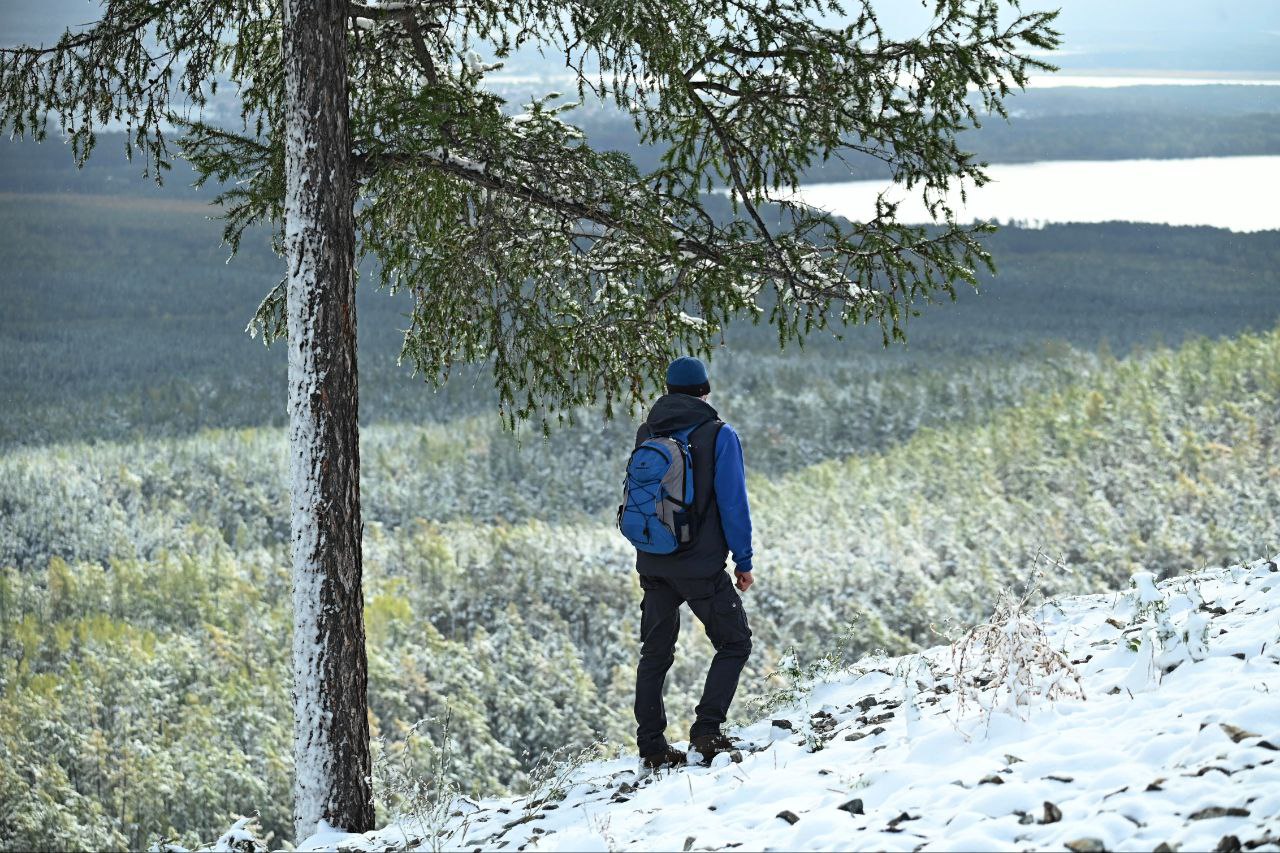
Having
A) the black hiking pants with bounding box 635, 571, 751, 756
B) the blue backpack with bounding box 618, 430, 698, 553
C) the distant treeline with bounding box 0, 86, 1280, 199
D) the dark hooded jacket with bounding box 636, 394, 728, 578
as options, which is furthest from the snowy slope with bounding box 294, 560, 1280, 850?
the distant treeline with bounding box 0, 86, 1280, 199

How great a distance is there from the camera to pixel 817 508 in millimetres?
34531

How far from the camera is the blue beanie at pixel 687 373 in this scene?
500 centimetres

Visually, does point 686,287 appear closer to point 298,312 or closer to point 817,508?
point 298,312

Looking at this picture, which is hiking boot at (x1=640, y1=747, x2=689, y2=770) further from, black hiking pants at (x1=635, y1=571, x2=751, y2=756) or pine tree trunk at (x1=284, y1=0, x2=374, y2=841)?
pine tree trunk at (x1=284, y1=0, x2=374, y2=841)

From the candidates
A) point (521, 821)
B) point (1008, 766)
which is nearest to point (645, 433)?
point (521, 821)

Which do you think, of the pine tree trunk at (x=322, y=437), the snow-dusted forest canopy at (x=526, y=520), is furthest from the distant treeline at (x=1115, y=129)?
the pine tree trunk at (x=322, y=437)

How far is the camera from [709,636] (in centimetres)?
498

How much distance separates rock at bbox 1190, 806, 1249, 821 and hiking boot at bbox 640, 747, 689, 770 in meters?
2.42

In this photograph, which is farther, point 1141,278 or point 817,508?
point 1141,278

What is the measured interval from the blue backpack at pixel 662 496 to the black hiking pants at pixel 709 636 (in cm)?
24

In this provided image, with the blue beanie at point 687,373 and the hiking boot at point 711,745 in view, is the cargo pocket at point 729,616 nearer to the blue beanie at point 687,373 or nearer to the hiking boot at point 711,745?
the hiking boot at point 711,745

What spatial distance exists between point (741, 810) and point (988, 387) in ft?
162

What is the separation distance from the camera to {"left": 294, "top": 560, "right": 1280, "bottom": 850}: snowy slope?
359cm

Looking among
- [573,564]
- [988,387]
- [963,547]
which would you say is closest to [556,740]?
[573,564]
